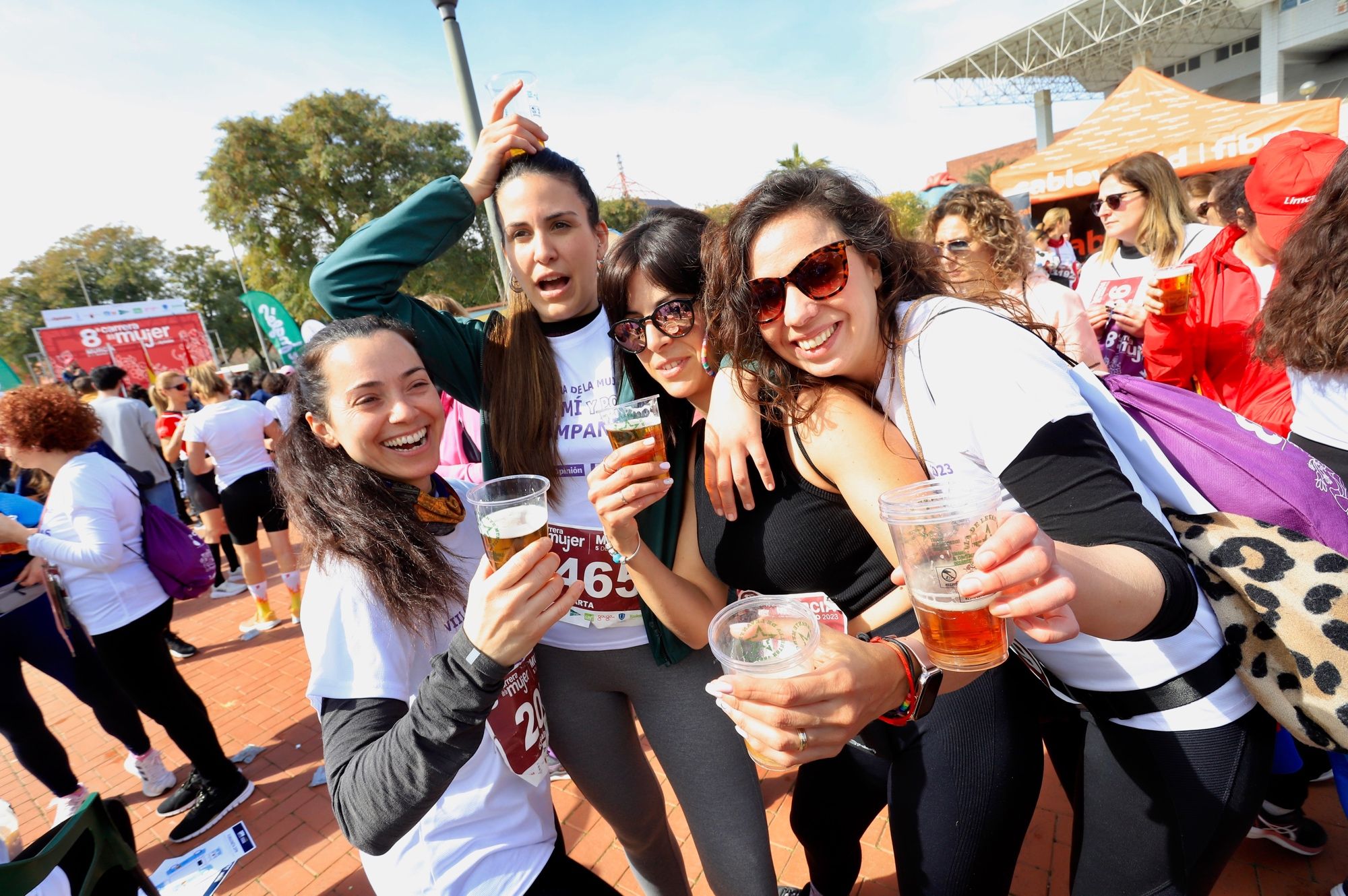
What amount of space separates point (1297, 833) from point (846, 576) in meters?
2.37

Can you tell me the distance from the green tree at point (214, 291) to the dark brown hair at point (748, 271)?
5272cm

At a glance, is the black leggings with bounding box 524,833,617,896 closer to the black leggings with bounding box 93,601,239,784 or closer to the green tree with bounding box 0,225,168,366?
the black leggings with bounding box 93,601,239,784

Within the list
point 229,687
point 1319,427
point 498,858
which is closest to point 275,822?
point 229,687

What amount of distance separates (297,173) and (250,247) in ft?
10.0

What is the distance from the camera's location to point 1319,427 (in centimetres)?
205

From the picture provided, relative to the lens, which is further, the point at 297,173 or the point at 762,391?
the point at 297,173

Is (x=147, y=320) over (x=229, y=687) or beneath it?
over

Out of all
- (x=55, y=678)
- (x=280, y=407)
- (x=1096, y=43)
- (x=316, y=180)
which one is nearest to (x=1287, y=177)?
(x=55, y=678)

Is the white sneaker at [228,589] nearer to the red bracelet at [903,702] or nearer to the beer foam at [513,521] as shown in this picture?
the beer foam at [513,521]

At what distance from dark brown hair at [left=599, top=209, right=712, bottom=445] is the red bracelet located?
1041mm

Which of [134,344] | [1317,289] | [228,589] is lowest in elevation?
[228,589]

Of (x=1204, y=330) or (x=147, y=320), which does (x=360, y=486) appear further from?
(x=147, y=320)

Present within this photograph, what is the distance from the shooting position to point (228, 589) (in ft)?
24.7

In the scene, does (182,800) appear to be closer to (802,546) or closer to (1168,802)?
(802,546)
